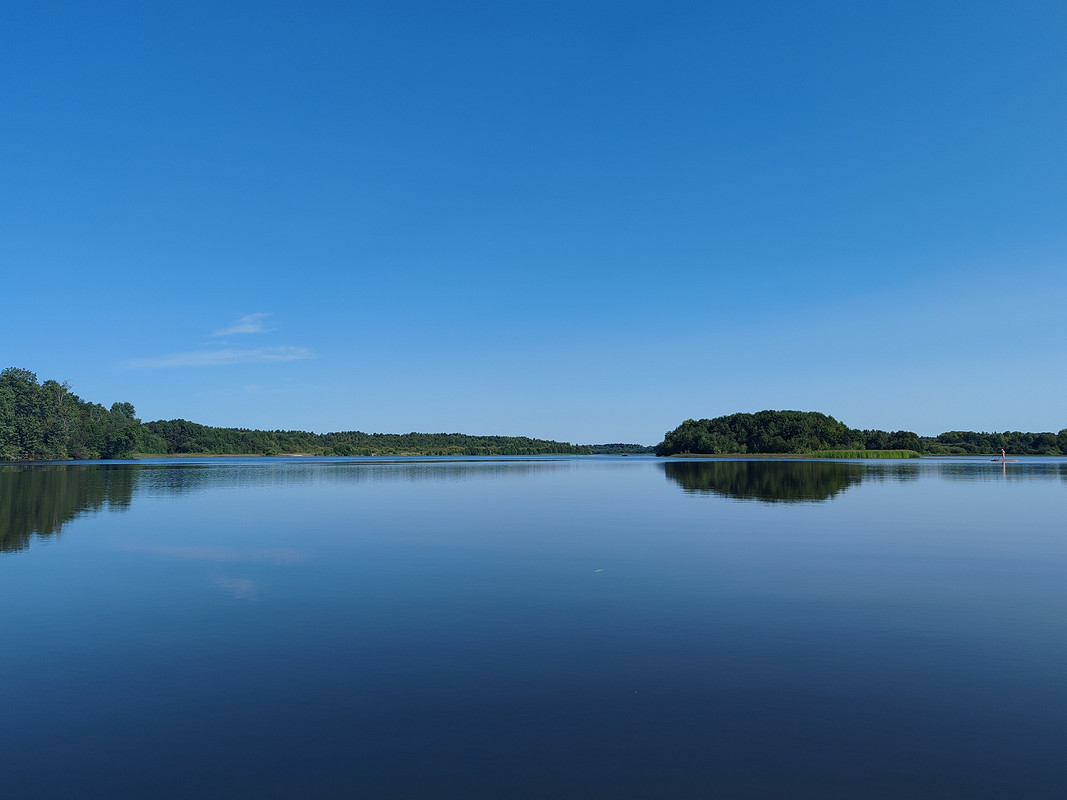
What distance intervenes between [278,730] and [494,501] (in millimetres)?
30146

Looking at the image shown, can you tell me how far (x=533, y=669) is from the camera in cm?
903

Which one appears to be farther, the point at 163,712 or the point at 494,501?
the point at 494,501

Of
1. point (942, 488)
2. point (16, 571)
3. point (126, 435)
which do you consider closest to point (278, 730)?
point (16, 571)

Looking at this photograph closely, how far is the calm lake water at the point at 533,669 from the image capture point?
6238 millimetres

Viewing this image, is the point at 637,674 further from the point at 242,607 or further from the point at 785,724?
the point at 242,607

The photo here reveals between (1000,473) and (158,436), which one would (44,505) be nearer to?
(1000,473)

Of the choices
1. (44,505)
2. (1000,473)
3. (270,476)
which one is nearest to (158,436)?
(270,476)

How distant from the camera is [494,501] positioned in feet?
122

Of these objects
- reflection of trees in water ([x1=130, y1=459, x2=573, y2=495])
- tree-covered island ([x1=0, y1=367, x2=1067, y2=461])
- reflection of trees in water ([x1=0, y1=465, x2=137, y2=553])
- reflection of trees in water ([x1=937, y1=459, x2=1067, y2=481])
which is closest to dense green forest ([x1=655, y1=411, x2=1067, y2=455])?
tree-covered island ([x1=0, y1=367, x2=1067, y2=461])

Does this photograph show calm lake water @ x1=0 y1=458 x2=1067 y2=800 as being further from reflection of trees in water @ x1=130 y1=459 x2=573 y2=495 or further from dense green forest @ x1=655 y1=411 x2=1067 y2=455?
dense green forest @ x1=655 y1=411 x2=1067 y2=455

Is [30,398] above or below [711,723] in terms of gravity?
above

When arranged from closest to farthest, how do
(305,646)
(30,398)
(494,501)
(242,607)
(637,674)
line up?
(637,674)
(305,646)
(242,607)
(494,501)
(30,398)

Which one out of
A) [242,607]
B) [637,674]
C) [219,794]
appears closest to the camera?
[219,794]

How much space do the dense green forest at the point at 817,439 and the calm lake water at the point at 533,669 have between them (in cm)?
16514
